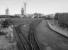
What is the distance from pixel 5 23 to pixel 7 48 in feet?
8.29

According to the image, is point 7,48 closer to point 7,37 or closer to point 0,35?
point 7,37

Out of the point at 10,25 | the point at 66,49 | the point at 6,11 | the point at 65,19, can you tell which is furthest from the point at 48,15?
the point at 66,49

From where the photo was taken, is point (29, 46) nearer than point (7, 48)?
Yes

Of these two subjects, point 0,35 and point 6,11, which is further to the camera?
point 6,11

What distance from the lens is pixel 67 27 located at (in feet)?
29.3

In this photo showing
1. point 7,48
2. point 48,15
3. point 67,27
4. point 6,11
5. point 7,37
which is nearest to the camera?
point 7,48

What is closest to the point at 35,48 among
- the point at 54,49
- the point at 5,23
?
the point at 54,49

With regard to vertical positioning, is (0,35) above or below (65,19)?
below

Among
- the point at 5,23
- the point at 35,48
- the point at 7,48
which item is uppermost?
the point at 5,23

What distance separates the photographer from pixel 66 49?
5.00m

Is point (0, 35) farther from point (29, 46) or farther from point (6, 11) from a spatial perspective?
point (6, 11)

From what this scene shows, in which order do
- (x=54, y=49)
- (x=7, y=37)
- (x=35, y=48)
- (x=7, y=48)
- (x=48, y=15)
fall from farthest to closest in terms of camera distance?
(x=48, y=15)
(x=7, y=37)
(x=7, y=48)
(x=54, y=49)
(x=35, y=48)

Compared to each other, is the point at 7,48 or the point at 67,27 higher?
the point at 67,27

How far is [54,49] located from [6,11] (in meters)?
17.2
